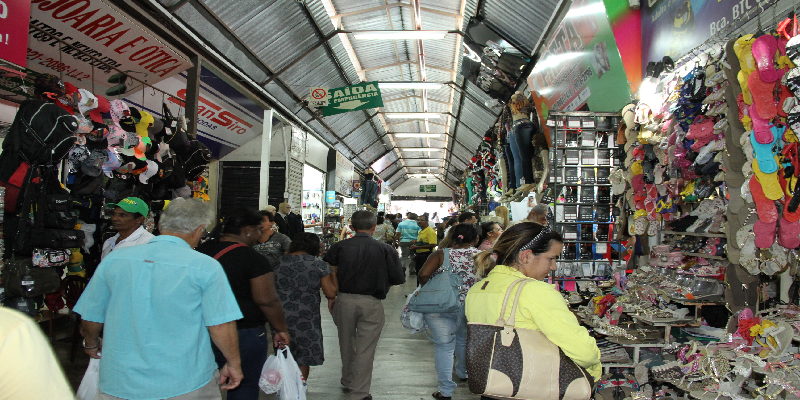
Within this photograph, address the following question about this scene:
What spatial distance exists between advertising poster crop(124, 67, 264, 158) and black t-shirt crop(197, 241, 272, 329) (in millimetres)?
4647

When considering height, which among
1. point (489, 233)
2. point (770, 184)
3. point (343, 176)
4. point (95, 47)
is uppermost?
point (95, 47)

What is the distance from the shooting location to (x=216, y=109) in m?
8.17

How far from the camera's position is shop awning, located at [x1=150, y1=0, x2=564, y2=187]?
6488 mm

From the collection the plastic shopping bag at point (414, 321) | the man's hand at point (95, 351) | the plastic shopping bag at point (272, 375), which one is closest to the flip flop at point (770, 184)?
the plastic shopping bag at point (414, 321)

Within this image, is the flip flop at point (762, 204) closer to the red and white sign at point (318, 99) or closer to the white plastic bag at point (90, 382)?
the white plastic bag at point (90, 382)

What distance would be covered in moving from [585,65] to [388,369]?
11.8 ft

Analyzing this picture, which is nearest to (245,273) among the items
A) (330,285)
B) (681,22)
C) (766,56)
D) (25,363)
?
(330,285)

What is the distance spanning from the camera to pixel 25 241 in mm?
3451

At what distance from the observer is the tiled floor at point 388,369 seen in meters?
3.78

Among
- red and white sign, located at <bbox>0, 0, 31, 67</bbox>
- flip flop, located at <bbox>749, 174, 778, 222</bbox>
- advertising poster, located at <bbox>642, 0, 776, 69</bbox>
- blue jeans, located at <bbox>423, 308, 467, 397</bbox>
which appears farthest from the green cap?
advertising poster, located at <bbox>642, 0, 776, 69</bbox>

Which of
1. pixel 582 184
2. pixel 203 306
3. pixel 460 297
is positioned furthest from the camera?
pixel 582 184

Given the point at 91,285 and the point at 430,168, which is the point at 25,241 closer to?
the point at 91,285

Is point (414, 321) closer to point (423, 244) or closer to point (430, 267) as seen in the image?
point (430, 267)

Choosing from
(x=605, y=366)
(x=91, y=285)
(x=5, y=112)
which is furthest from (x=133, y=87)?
(x=605, y=366)
